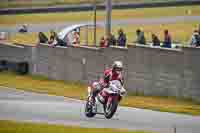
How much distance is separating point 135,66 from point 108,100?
34.6 feet

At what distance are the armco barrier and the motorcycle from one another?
6.41m

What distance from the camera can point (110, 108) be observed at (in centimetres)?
2183

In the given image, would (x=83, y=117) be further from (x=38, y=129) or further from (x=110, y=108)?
(x=38, y=129)

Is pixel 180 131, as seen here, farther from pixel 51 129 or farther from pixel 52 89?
pixel 52 89

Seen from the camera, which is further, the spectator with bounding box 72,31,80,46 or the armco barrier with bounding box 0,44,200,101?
the spectator with bounding box 72,31,80,46

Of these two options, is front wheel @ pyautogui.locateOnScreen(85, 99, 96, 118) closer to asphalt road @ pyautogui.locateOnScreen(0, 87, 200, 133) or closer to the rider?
asphalt road @ pyautogui.locateOnScreen(0, 87, 200, 133)

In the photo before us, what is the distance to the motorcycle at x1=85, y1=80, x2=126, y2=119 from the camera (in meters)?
21.3

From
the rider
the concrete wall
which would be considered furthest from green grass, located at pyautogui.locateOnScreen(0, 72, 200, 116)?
the rider

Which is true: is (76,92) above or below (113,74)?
below

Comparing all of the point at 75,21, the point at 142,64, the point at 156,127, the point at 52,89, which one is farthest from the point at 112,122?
the point at 75,21

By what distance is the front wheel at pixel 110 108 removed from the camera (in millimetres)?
21719

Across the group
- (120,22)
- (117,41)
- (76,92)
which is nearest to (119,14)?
(120,22)

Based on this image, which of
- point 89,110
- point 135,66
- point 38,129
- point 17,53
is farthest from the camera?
point 17,53

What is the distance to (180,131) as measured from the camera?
1838cm
